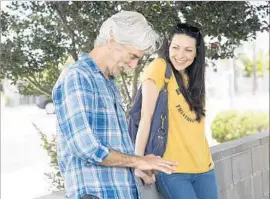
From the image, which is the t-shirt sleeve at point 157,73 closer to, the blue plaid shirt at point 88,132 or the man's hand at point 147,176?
the man's hand at point 147,176

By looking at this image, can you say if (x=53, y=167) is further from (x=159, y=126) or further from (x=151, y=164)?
(x=151, y=164)

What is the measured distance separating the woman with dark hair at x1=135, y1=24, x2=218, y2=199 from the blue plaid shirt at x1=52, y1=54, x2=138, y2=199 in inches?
26.7

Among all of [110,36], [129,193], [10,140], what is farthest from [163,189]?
[10,140]

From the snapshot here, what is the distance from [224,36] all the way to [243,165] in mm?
1418

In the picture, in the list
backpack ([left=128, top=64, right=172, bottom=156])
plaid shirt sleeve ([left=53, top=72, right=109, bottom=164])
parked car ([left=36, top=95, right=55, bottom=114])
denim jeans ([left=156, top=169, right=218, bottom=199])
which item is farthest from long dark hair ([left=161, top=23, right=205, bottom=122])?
parked car ([left=36, top=95, right=55, bottom=114])

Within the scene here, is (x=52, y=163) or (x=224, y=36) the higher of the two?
(x=224, y=36)

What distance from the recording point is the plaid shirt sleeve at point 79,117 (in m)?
1.75

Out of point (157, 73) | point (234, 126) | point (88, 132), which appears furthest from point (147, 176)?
point (234, 126)

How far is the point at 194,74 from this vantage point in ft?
9.08

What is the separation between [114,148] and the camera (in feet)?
6.11

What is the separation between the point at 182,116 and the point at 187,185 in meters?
0.32

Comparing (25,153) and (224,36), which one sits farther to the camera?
(25,153)

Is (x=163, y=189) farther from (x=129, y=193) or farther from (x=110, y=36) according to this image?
(x=110, y=36)

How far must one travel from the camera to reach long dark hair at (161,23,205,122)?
2.68 metres
